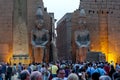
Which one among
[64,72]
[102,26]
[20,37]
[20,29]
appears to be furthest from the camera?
[102,26]

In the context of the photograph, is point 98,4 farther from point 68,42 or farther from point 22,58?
point 22,58

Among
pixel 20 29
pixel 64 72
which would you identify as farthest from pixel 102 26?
pixel 64 72

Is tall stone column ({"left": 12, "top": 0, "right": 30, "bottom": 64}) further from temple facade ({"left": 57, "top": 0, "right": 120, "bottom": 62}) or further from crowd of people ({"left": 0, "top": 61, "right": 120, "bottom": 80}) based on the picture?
temple facade ({"left": 57, "top": 0, "right": 120, "bottom": 62})

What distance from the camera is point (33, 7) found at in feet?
110

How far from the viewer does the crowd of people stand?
20.8 ft

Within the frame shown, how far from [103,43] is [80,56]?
3235mm

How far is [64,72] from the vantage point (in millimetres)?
8227

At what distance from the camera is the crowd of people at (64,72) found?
20.8 ft

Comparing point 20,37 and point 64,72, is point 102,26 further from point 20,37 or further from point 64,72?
point 64,72

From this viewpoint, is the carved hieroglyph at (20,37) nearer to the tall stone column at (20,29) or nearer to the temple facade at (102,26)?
the tall stone column at (20,29)

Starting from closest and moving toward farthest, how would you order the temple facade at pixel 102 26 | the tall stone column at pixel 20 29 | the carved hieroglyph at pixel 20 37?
the tall stone column at pixel 20 29, the carved hieroglyph at pixel 20 37, the temple facade at pixel 102 26

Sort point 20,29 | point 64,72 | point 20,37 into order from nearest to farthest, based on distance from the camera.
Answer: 1. point 64,72
2. point 20,29
3. point 20,37

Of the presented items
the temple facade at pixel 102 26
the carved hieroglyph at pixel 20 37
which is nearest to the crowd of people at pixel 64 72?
the carved hieroglyph at pixel 20 37

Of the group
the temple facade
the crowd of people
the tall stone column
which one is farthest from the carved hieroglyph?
the temple facade
